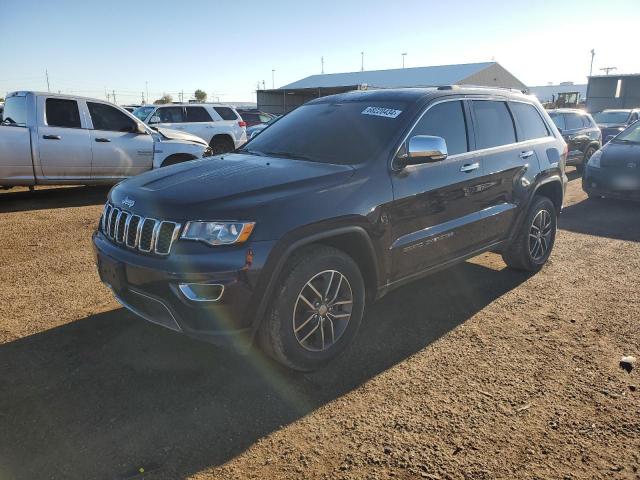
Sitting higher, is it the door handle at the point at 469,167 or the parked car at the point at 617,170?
the door handle at the point at 469,167

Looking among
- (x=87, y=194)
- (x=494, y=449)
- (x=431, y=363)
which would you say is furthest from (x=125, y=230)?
(x=87, y=194)

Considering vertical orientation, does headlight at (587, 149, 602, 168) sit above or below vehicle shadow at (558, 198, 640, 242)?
above

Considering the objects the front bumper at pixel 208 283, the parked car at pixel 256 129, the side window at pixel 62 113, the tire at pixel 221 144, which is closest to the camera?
the front bumper at pixel 208 283

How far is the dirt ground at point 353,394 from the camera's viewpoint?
2.48 m

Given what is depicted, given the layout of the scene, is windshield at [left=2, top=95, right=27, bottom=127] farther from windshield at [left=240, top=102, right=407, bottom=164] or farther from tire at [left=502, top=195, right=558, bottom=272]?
tire at [left=502, top=195, right=558, bottom=272]

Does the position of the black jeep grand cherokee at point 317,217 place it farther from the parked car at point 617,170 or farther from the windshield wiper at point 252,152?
the parked car at point 617,170

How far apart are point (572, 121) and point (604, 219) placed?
593 centimetres

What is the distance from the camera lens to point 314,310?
3174mm

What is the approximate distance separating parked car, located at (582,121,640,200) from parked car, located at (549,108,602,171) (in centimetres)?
310

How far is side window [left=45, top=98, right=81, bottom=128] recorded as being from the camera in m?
8.40

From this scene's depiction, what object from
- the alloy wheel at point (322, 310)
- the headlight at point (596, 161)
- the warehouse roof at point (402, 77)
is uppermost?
the warehouse roof at point (402, 77)

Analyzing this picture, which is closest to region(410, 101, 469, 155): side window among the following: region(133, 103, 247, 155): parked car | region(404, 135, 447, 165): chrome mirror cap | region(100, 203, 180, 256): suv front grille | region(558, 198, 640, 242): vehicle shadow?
region(404, 135, 447, 165): chrome mirror cap

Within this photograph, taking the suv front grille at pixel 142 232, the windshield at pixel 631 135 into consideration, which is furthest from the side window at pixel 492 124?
the windshield at pixel 631 135

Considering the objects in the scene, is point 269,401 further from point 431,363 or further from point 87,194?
point 87,194
